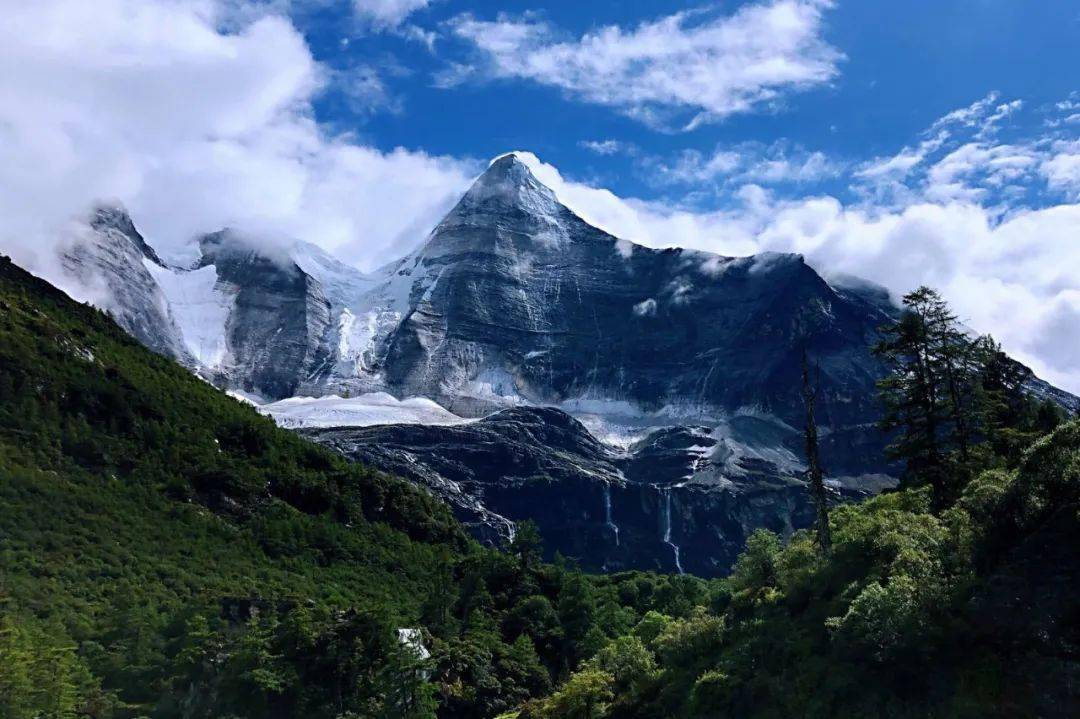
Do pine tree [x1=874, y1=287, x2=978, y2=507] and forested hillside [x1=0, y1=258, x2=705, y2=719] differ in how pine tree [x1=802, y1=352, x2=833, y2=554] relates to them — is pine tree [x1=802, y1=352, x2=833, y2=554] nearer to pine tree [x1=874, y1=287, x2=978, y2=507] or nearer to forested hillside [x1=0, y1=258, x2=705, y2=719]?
pine tree [x1=874, y1=287, x2=978, y2=507]

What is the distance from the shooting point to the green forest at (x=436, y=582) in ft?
121

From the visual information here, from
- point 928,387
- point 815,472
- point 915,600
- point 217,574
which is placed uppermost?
point 928,387

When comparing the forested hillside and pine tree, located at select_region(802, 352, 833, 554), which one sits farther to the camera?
the forested hillside

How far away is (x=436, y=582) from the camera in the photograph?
103625mm

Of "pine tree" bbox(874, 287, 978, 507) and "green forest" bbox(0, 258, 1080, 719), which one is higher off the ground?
"pine tree" bbox(874, 287, 978, 507)

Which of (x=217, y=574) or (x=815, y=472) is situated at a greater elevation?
(x=815, y=472)

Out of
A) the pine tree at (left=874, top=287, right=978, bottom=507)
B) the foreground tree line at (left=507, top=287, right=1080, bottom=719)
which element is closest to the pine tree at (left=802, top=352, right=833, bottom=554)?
the foreground tree line at (left=507, top=287, right=1080, bottom=719)

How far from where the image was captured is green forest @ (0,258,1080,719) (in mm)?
36844

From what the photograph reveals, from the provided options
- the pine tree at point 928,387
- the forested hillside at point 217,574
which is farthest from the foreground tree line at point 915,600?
the forested hillside at point 217,574

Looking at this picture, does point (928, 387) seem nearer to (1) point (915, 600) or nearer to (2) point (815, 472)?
(2) point (815, 472)

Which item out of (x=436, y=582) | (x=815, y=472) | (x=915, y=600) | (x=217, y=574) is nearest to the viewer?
(x=915, y=600)

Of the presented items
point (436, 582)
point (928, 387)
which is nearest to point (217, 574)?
point (436, 582)

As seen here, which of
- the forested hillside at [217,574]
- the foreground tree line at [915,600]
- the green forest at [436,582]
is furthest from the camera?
the forested hillside at [217,574]

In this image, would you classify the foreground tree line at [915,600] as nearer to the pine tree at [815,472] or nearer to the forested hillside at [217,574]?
the pine tree at [815,472]
